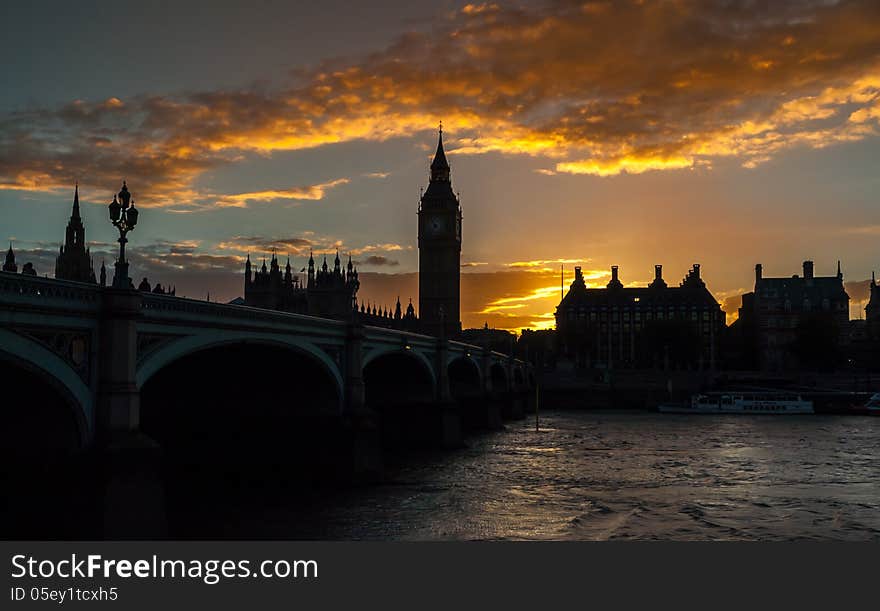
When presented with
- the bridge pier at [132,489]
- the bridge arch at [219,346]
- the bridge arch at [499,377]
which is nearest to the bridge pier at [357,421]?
the bridge arch at [219,346]

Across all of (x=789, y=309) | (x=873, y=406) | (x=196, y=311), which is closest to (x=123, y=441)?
(x=196, y=311)

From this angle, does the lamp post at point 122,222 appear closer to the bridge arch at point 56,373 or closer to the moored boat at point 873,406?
the bridge arch at point 56,373

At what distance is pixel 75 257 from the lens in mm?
84312

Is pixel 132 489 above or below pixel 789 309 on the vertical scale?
below

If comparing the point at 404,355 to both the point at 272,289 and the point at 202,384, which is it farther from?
the point at 272,289

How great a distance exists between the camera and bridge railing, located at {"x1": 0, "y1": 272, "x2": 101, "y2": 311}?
18094mm

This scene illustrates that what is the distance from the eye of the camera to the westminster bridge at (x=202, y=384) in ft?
66.3

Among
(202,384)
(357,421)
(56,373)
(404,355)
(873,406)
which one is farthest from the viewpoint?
(873,406)

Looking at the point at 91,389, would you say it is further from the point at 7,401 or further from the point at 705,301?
the point at 705,301

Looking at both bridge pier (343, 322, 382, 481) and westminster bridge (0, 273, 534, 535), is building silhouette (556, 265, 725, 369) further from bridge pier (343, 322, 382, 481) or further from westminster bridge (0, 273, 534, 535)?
bridge pier (343, 322, 382, 481)

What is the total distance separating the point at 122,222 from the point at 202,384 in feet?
53.4

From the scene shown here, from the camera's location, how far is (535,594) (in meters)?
16.7

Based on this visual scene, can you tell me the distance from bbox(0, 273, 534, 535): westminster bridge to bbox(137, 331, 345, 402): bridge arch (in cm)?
6

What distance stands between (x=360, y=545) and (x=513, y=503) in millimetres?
18891
